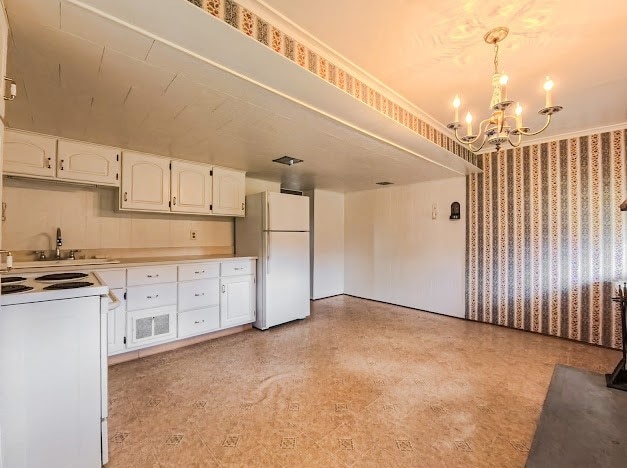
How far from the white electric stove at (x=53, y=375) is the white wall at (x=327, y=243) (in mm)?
4015

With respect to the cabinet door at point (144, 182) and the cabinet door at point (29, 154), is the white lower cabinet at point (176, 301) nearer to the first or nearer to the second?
the cabinet door at point (144, 182)

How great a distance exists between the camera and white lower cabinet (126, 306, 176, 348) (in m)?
2.76

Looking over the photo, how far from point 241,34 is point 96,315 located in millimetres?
1514

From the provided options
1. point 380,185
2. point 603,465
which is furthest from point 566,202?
point 603,465

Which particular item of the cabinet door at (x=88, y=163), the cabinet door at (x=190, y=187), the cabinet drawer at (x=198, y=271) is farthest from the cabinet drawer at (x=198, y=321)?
the cabinet door at (x=88, y=163)

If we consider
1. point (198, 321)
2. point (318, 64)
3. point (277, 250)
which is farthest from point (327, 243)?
point (318, 64)

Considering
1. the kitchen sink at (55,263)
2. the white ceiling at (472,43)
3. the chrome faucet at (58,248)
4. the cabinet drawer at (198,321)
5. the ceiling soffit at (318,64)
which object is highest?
the white ceiling at (472,43)

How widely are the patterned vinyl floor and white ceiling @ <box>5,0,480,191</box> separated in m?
2.07

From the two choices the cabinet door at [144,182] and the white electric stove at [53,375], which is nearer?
the white electric stove at [53,375]

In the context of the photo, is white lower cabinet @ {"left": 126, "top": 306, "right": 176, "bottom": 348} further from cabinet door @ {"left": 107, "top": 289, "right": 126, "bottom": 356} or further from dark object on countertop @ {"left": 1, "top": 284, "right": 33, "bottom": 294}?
dark object on countertop @ {"left": 1, "top": 284, "right": 33, "bottom": 294}

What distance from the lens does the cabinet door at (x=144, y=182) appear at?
2955 millimetres

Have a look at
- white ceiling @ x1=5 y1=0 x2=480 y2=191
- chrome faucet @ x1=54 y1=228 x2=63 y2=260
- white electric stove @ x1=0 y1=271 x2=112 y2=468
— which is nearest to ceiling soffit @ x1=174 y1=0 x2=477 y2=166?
white ceiling @ x1=5 y1=0 x2=480 y2=191

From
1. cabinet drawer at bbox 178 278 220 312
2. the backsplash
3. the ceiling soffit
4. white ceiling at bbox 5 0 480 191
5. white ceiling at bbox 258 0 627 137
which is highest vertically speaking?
white ceiling at bbox 258 0 627 137

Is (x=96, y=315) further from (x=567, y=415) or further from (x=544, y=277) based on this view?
(x=544, y=277)
